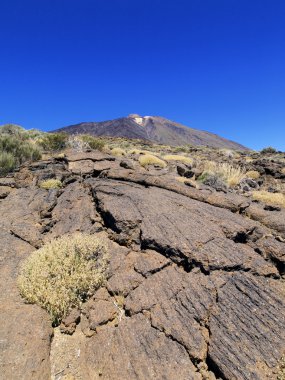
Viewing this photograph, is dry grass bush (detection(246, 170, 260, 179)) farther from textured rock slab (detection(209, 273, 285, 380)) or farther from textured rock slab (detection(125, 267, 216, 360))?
textured rock slab (detection(125, 267, 216, 360))

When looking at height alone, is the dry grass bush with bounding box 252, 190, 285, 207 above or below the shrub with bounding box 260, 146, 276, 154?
below

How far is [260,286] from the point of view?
5270 millimetres

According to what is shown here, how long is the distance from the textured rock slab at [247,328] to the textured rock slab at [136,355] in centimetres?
52

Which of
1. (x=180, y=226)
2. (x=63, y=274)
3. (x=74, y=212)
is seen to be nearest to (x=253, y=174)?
(x=180, y=226)

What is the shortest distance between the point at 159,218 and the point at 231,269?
2.12m

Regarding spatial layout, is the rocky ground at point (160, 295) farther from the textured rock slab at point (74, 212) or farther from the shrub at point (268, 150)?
the shrub at point (268, 150)

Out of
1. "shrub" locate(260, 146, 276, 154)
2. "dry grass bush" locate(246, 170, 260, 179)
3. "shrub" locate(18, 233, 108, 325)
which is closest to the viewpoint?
"shrub" locate(18, 233, 108, 325)

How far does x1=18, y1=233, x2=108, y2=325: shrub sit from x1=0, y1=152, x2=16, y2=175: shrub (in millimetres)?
7618

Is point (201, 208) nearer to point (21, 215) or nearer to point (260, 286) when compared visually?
point (260, 286)

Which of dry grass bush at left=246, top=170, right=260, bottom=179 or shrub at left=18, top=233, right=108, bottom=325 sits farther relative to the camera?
dry grass bush at left=246, top=170, right=260, bottom=179

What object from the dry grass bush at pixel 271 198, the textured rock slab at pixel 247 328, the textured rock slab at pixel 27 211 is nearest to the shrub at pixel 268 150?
the dry grass bush at pixel 271 198

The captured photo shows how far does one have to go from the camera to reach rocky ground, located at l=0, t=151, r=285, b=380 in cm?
429

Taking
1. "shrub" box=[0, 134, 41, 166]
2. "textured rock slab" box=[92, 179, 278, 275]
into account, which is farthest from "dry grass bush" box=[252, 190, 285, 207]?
"shrub" box=[0, 134, 41, 166]

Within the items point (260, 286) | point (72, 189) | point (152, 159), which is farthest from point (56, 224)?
point (152, 159)
